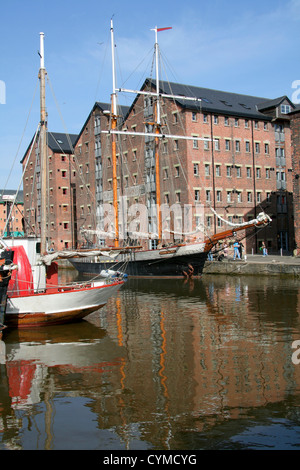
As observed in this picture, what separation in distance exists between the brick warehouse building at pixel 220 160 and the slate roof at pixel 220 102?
0.11m

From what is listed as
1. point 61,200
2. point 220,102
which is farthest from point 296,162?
point 61,200

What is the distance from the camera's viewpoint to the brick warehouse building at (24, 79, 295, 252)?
52.0 m

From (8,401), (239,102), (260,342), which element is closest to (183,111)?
(239,102)

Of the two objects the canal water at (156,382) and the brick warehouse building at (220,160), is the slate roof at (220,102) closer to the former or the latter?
the brick warehouse building at (220,160)

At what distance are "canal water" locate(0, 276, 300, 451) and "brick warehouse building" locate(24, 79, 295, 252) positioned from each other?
3032 cm

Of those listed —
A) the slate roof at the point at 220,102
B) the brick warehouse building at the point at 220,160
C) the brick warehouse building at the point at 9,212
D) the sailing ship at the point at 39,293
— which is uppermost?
the slate roof at the point at 220,102

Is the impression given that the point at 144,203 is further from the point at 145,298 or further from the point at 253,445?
the point at 253,445

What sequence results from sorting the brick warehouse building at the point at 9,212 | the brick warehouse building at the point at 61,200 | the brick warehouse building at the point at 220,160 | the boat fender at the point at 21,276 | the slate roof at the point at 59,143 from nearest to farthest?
the boat fender at the point at 21,276, the brick warehouse building at the point at 9,212, the brick warehouse building at the point at 220,160, the brick warehouse building at the point at 61,200, the slate roof at the point at 59,143

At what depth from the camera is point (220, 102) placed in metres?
56.3

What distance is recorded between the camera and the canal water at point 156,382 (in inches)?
353

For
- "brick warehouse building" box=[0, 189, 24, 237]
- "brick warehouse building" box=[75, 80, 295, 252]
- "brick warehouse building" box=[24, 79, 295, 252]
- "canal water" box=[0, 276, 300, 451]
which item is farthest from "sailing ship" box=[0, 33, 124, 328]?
"brick warehouse building" box=[75, 80, 295, 252]

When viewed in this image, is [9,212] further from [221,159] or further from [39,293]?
[221,159]

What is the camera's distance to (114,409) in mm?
10406

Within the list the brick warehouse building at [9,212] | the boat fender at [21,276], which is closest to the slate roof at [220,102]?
the brick warehouse building at [9,212]
